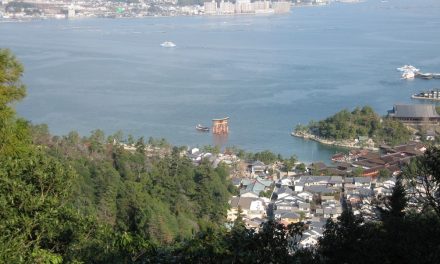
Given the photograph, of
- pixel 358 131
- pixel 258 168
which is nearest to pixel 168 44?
pixel 358 131

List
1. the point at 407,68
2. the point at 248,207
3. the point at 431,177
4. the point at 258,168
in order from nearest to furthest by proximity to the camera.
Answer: the point at 431,177, the point at 248,207, the point at 258,168, the point at 407,68

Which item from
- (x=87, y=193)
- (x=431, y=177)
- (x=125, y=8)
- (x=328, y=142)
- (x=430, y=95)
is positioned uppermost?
(x=125, y=8)

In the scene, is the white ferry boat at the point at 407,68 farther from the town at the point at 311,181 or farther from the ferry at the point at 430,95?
the town at the point at 311,181

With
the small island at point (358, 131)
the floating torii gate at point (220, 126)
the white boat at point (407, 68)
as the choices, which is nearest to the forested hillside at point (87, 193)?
the floating torii gate at point (220, 126)

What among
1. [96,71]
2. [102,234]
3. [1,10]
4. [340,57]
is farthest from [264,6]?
[102,234]

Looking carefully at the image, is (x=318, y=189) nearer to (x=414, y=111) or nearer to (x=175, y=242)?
(x=414, y=111)

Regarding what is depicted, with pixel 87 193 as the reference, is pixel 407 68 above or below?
above
